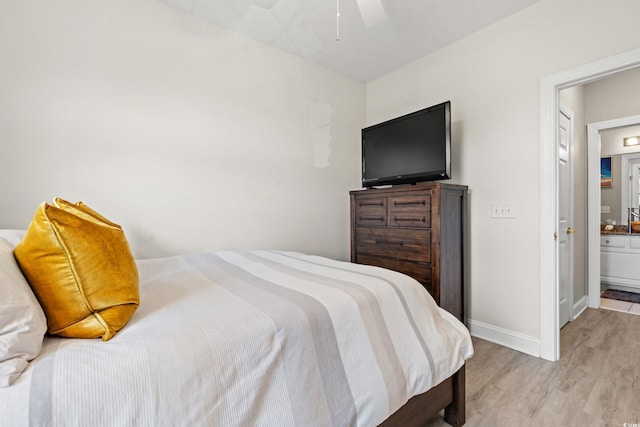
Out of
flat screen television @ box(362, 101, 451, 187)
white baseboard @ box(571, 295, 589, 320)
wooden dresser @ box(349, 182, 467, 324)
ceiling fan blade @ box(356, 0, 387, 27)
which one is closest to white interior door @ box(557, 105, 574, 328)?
white baseboard @ box(571, 295, 589, 320)

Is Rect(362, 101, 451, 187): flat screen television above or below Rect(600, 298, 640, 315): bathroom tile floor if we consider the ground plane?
above

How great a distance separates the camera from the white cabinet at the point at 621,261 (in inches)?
159

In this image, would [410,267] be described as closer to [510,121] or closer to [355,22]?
[510,121]

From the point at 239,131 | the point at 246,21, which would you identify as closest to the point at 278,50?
the point at 246,21

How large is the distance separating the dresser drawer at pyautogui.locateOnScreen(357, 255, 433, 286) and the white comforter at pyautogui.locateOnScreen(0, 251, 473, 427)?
934 millimetres

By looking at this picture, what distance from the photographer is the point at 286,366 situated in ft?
2.98

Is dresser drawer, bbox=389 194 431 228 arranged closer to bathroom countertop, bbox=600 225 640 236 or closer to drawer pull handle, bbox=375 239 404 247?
drawer pull handle, bbox=375 239 404 247

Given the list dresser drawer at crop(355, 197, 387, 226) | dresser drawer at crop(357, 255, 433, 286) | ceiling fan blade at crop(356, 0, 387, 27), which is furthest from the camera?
dresser drawer at crop(355, 197, 387, 226)

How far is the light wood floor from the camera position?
5.17 feet

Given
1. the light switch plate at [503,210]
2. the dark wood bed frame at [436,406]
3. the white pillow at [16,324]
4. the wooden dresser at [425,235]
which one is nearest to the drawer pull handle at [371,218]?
the wooden dresser at [425,235]

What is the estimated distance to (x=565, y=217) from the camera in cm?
288

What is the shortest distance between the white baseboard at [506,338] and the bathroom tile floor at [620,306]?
1.87 meters

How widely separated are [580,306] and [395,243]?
2.31m

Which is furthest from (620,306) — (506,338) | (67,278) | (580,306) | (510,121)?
(67,278)
